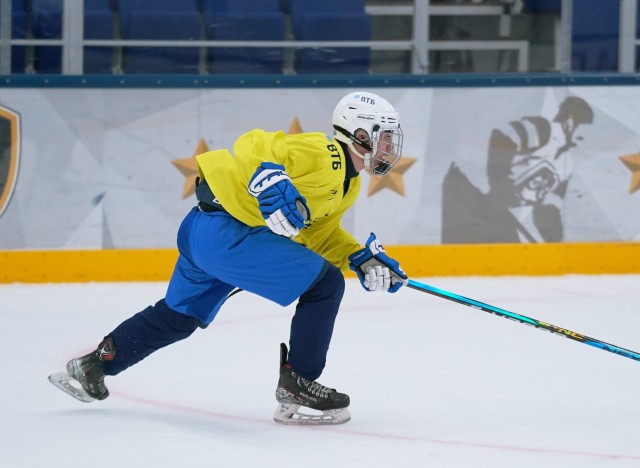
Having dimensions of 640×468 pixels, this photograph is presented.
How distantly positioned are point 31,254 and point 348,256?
3.06 m

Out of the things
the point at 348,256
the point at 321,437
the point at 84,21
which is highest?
the point at 84,21

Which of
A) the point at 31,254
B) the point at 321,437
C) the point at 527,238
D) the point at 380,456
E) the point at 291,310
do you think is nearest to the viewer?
the point at 380,456

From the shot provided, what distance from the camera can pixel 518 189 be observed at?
21.6 feet

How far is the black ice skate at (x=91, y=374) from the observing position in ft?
11.6

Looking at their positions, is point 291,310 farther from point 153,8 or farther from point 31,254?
point 153,8

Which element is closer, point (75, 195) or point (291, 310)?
point (291, 310)

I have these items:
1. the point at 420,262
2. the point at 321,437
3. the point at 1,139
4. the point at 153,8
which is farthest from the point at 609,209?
the point at 321,437

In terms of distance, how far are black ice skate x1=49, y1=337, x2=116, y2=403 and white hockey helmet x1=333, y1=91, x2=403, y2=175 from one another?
90 cm

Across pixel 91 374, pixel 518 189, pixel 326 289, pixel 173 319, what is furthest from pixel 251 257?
pixel 518 189

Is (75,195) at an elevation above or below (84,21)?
below

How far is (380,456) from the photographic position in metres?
3.00

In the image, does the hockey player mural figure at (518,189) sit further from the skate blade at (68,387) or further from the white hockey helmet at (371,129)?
the skate blade at (68,387)

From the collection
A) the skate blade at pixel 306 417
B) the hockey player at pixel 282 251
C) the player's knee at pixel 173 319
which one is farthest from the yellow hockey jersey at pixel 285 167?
the skate blade at pixel 306 417

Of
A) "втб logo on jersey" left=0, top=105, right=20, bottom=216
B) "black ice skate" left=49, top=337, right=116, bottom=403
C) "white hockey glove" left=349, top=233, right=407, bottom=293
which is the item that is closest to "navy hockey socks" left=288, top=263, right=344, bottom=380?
"white hockey glove" left=349, top=233, right=407, bottom=293
